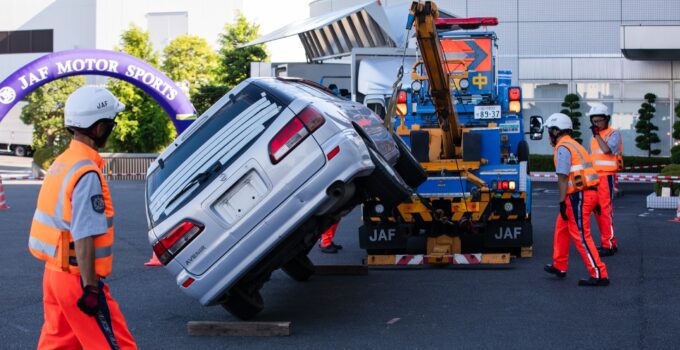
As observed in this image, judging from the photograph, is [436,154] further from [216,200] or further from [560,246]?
[216,200]

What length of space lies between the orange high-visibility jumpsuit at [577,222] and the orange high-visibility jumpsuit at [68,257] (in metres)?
6.51

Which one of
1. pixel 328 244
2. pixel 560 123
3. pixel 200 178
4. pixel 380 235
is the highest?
pixel 560 123

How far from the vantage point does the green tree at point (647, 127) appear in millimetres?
31828

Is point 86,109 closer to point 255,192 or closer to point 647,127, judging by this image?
point 255,192

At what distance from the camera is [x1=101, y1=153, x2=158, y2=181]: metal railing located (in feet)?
123

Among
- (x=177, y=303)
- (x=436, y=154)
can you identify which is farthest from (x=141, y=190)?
(x=177, y=303)

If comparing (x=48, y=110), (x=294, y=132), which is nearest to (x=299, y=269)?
(x=294, y=132)

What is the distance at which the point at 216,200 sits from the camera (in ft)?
27.2

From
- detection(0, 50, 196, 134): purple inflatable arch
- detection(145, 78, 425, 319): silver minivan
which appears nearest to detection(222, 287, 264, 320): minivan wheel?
detection(145, 78, 425, 319): silver minivan

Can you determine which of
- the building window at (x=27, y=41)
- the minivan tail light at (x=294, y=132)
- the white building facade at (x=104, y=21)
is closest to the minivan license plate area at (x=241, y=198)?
the minivan tail light at (x=294, y=132)

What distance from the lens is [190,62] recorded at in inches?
1773

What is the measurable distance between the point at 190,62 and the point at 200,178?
122 feet

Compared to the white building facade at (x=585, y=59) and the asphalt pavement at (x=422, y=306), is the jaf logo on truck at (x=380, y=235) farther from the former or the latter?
the white building facade at (x=585, y=59)

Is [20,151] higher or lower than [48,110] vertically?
lower
